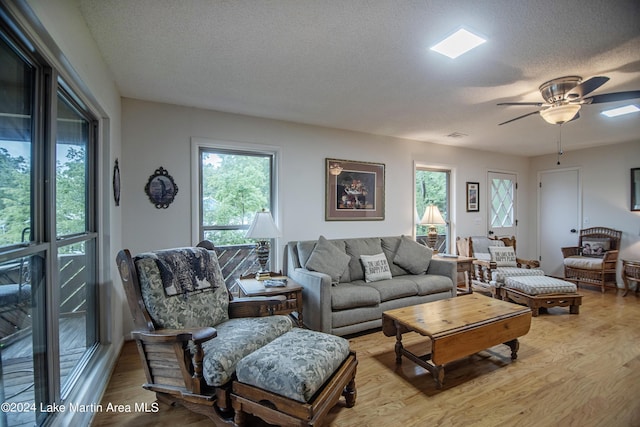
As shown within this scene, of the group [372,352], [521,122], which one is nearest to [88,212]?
[372,352]

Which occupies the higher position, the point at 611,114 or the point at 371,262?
the point at 611,114

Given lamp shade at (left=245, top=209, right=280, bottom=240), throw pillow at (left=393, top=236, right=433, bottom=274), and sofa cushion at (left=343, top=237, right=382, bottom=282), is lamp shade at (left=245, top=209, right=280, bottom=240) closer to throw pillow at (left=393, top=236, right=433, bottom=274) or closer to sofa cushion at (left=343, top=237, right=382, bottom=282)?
sofa cushion at (left=343, top=237, right=382, bottom=282)

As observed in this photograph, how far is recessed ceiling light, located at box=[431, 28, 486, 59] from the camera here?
188cm

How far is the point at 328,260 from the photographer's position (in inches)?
132

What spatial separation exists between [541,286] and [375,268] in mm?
2126

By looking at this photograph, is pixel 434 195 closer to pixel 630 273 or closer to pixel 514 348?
pixel 514 348

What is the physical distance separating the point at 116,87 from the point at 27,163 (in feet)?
5.76

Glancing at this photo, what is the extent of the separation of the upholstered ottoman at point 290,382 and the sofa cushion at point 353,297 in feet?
3.72

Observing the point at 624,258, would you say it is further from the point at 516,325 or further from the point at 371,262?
the point at 371,262

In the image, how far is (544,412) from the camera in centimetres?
187

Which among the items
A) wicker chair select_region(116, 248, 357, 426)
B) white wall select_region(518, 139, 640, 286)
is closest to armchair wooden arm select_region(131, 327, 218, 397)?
wicker chair select_region(116, 248, 357, 426)

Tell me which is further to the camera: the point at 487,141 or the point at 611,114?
the point at 487,141

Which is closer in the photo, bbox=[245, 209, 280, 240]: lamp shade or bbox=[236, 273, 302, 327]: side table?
bbox=[236, 273, 302, 327]: side table

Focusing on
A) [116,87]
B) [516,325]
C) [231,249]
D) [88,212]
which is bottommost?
[516,325]
